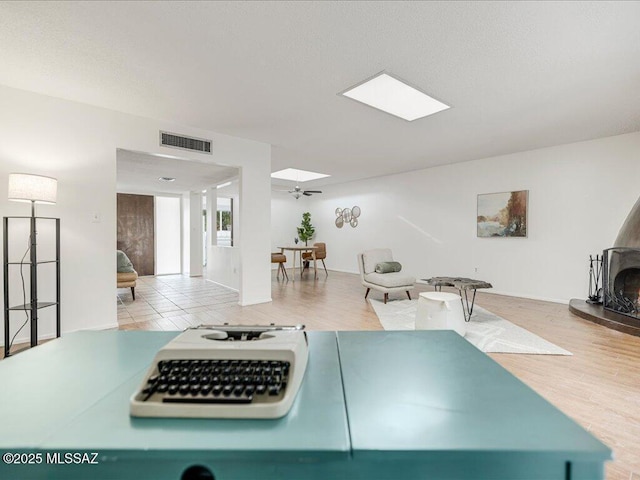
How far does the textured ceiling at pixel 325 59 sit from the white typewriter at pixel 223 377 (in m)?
2.14

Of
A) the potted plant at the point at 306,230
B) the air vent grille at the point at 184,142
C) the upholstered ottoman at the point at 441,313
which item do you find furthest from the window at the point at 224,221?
the upholstered ottoman at the point at 441,313

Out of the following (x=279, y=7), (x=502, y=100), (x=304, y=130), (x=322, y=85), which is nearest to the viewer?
(x=279, y=7)

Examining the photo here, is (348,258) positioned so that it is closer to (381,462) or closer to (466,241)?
(466,241)

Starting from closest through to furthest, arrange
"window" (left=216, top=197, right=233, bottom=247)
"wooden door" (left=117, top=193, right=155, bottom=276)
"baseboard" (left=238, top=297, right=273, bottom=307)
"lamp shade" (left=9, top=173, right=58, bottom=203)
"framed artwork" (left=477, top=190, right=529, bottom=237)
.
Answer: "lamp shade" (left=9, top=173, right=58, bottom=203), "baseboard" (left=238, top=297, right=273, bottom=307), "framed artwork" (left=477, top=190, right=529, bottom=237), "wooden door" (left=117, top=193, right=155, bottom=276), "window" (left=216, top=197, right=233, bottom=247)

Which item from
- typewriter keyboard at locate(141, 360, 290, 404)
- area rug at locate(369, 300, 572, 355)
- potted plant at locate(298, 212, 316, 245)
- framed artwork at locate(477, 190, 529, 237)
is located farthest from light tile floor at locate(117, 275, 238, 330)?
framed artwork at locate(477, 190, 529, 237)

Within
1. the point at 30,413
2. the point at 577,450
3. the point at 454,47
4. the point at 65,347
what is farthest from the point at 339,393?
the point at 454,47

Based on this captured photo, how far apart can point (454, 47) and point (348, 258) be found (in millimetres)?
7098

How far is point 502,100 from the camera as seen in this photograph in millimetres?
3404

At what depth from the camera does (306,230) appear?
984 cm

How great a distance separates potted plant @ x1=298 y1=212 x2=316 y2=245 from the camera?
31.6 ft

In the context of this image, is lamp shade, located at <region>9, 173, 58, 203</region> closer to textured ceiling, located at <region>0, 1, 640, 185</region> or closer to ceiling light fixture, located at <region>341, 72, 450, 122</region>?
textured ceiling, located at <region>0, 1, 640, 185</region>

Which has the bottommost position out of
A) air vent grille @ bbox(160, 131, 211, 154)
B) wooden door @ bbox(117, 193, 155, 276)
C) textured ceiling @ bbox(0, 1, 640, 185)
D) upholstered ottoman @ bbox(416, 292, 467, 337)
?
upholstered ottoman @ bbox(416, 292, 467, 337)

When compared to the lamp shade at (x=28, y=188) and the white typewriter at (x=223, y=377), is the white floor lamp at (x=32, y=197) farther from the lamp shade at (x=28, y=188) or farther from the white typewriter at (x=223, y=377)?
the white typewriter at (x=223, y=377)

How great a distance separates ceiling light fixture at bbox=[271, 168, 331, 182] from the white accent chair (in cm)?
306
